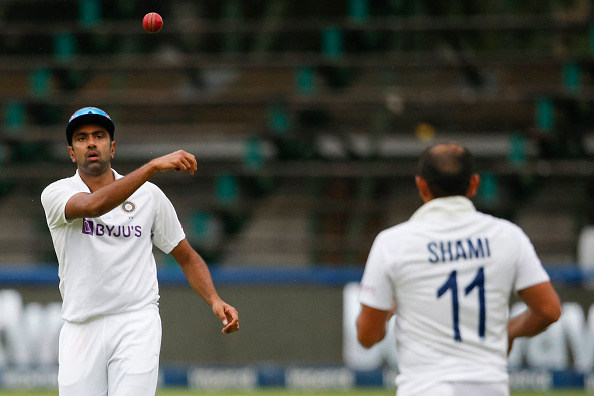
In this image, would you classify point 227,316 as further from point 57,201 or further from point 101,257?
point 57,201

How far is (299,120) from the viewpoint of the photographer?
47.9 ft

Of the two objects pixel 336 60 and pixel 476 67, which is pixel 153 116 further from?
pixel 476 67

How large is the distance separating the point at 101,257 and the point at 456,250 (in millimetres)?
1932

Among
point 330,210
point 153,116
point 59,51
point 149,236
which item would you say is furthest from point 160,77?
point 149,236

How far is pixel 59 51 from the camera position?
49.1ft

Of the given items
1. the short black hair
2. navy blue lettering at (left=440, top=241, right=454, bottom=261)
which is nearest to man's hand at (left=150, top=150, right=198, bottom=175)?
the short black hair

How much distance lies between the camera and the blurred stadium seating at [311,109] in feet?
45.1

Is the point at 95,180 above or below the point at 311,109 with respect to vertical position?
below

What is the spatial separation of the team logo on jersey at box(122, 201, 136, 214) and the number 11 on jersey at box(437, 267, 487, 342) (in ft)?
6.18

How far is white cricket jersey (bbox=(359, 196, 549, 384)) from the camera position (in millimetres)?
3625

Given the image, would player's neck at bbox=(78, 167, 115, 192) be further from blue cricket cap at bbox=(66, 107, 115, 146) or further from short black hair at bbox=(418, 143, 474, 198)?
short black hair at bbox=(418, 143, 474, 198)

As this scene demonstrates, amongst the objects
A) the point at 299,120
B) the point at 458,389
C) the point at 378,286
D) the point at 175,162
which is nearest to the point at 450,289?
the point at 378,286

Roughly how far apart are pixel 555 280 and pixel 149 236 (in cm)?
702

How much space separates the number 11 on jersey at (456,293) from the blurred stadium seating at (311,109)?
30.5 ft
